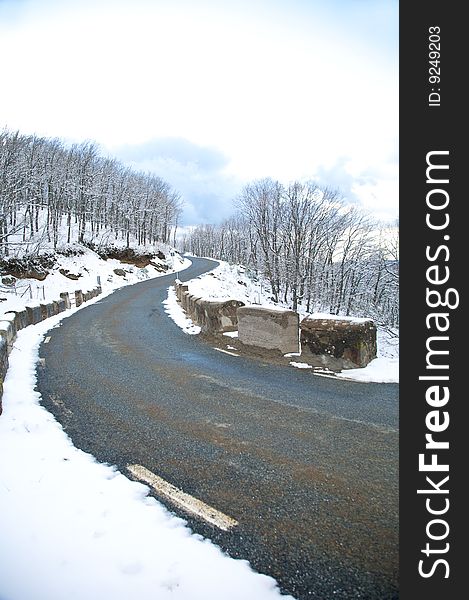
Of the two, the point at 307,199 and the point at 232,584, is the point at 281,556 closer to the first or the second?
the point at 232,584

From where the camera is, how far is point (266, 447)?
3877 millimetres

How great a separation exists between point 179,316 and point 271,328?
680 centimetres

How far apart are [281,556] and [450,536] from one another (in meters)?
1.13

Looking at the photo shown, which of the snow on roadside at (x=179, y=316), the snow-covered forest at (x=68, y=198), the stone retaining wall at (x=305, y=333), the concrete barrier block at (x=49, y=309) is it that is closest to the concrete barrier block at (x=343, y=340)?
the stone retaining wall at (x=305, y=333)

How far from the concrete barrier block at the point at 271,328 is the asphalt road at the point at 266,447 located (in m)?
0.60

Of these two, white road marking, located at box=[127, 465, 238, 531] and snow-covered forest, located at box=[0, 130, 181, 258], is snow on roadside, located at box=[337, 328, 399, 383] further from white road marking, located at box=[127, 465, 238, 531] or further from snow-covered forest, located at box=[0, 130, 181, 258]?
snow-covered forest, located at box=[0, 130, 181, 258]

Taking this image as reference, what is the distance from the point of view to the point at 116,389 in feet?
19.4

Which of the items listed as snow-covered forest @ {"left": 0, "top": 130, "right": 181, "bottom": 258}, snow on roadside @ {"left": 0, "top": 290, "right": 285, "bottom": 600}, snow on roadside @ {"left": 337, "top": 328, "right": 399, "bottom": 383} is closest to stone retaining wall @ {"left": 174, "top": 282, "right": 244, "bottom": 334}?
snow on roadside @ {"left": 337, "top": 328, "right": 399, "bottom": 383}

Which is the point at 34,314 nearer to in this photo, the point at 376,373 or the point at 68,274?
the point at 376,373

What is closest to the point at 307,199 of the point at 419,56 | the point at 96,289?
the point at 96,289

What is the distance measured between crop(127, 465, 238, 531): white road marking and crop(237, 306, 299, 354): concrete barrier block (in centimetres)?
476

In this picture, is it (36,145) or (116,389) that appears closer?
(116,389)

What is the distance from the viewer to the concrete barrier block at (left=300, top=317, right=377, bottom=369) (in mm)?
6840

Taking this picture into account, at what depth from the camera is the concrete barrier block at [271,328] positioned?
25.8ft
